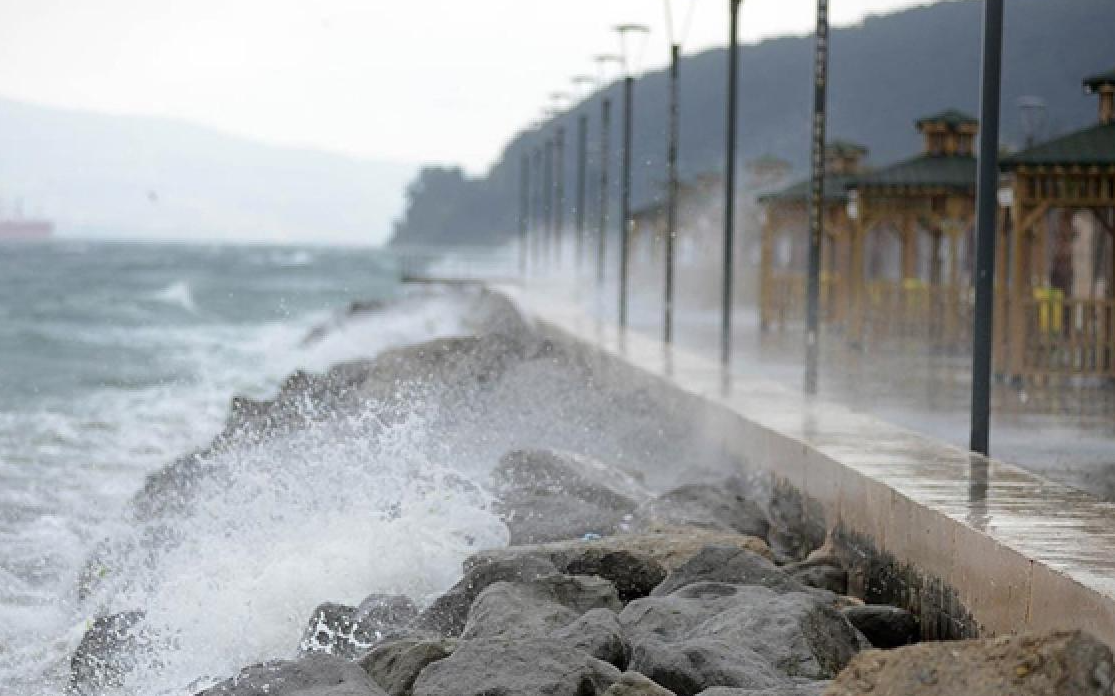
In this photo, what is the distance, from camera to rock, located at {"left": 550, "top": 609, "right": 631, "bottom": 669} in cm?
775

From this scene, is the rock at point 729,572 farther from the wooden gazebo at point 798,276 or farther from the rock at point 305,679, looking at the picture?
the wooden gazebo at point 798,276

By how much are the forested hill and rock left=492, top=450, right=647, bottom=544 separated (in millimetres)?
37906

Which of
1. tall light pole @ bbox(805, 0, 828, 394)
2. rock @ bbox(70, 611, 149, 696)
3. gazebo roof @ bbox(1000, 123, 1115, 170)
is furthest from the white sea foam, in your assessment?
rock @ bbox(70, 611, 149, 696)

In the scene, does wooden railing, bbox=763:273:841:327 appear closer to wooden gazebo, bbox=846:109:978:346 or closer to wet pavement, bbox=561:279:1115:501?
wet pavement, bbox=561:279:1115:501

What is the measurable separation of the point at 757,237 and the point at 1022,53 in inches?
2016

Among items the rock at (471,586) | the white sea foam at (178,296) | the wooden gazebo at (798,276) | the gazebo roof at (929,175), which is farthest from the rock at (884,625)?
the white sea foam at (178,296)

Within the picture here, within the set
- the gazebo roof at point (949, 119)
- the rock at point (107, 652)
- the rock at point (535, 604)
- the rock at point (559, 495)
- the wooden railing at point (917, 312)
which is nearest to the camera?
the rock at point (535, 604)

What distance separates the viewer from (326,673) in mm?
7629

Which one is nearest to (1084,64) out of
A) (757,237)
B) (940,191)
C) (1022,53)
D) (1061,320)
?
(1022,53)

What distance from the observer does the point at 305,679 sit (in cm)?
759

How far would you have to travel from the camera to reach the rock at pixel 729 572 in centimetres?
945

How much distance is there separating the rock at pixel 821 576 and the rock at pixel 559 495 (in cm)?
183

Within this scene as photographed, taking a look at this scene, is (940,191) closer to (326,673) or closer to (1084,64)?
(326,673)

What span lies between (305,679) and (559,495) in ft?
19.7
